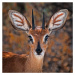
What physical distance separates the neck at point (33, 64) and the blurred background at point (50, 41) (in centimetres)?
86

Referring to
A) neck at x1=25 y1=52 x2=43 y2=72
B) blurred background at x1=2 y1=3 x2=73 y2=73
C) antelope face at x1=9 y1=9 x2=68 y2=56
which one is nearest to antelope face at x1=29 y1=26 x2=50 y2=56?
antelope face at x1=9 y1=9 x2=68 y2=56

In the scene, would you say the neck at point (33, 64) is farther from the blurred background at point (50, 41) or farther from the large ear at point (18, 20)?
the blurred background at point (50, 41)

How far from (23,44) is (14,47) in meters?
0.17

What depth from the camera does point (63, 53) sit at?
2.90 metres

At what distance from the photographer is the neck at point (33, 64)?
5.78 feet

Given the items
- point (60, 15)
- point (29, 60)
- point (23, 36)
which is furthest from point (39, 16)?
point (29, 60)

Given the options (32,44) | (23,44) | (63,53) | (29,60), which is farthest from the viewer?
(63,53)

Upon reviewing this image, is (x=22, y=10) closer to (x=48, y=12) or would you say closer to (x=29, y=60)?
(x=48, y=12)

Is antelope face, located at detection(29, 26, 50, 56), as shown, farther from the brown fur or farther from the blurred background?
the blurred background

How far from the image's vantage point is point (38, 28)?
177 centimetres

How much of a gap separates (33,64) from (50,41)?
965mm

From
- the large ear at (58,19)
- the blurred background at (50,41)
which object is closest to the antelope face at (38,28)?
the large ear at (58,19)

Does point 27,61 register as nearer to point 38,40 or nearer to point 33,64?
point 33,64

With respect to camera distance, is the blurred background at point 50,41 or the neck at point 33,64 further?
the blurred background at point 50,41
